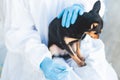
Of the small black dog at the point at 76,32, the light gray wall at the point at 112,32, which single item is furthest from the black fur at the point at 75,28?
the light gray wall at the point at 112,32

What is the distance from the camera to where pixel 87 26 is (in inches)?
31.4

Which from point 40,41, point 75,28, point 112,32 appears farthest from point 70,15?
point 112,32

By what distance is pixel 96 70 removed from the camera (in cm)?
90

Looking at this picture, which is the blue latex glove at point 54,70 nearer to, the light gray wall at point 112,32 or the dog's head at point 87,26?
the dog's head at point 87,26

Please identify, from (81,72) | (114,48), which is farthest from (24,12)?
(114,48)

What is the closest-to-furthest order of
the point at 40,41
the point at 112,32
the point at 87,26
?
the point at 87,26 → the point at 40,41 → the point at 112,32

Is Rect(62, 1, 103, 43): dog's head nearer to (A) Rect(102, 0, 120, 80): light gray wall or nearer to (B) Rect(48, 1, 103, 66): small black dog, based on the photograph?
(B) Rect(48, 1, 103, 66): small black dog

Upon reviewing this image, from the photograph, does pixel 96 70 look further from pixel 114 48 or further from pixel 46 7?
pixel 114 48

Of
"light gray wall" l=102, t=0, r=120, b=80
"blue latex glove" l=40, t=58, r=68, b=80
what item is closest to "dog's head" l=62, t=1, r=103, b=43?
"blue latex glove" l=40, t=58, r=68, b=80

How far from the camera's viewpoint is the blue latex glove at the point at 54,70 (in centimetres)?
81

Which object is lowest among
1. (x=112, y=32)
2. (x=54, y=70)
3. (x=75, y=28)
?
(x=112, y=32)

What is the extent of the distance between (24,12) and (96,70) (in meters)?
0.33

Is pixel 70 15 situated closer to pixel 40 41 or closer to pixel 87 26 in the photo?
pixel 87 26

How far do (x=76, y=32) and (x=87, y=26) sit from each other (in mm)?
48
